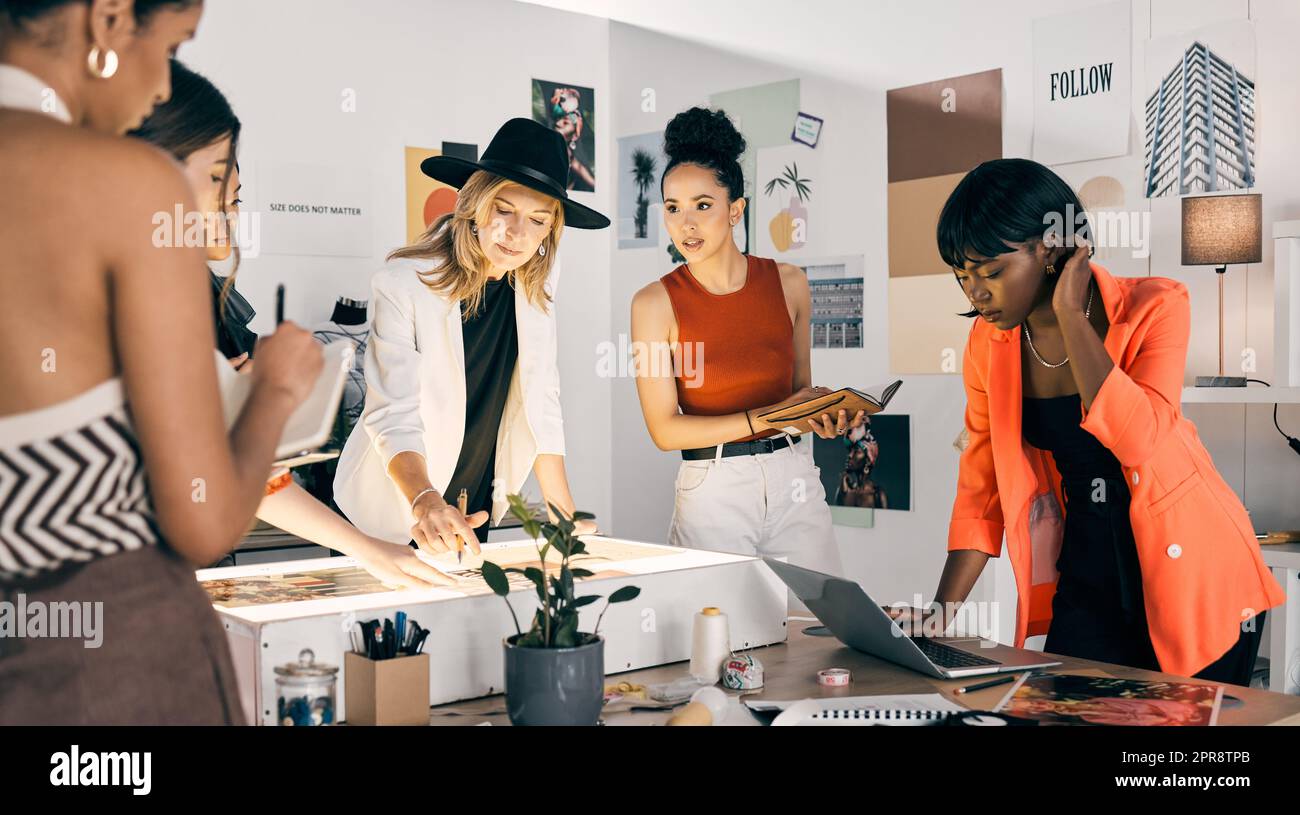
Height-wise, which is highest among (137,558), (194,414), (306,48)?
(306,48)

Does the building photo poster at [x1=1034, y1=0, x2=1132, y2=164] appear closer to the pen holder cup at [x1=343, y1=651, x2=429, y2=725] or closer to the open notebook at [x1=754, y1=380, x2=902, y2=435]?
the open notebook at [x1=754, y1=380, x2=902, y2=435]

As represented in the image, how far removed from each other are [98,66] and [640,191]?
4321mm

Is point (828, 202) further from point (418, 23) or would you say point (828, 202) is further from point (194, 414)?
point (194, 414)

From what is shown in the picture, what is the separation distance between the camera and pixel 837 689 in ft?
5.35

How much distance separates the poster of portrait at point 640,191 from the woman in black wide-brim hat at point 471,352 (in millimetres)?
2547

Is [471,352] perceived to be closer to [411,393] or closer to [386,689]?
[411,393]

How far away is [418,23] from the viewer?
4.59m

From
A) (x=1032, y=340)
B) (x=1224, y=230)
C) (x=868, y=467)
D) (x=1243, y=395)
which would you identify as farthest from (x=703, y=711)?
(x=868, y=467)

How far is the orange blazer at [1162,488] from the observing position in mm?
1916

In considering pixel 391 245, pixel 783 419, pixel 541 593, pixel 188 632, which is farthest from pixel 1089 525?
pixel 391 245

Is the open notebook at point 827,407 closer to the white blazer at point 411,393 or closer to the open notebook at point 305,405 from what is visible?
the white blazer at point 411,393
